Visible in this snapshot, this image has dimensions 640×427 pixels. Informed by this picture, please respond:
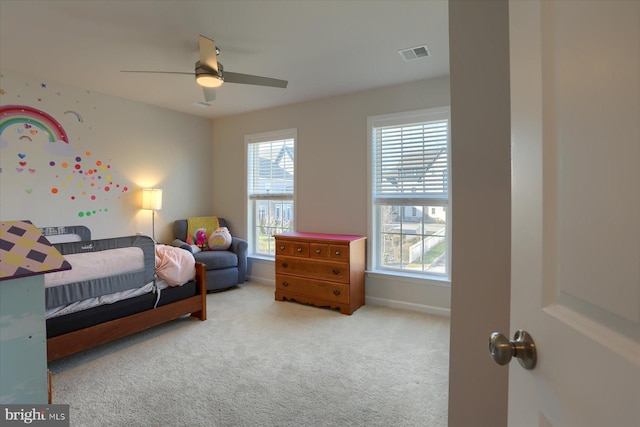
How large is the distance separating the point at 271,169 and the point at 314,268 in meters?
1.80

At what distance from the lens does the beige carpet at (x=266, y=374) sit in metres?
1.79

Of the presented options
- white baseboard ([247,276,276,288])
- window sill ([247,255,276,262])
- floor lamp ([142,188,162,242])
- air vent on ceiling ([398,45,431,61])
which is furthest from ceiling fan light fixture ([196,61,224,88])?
white baseboard ([247,276,276,288])

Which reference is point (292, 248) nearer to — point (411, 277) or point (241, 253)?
point (241, 253)

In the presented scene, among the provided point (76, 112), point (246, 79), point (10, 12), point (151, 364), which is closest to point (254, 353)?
point (151, 364)

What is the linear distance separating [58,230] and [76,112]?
54.6 inches

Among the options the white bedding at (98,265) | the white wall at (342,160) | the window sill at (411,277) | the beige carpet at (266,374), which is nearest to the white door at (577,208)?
the beige carpet at (266,374)

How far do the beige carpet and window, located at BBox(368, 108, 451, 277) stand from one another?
0.71 m

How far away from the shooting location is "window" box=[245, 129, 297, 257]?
14.7ft

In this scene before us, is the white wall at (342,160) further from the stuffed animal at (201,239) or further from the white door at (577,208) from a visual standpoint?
the white door at (577,208)

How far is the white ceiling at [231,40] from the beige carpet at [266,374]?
8.35 feet

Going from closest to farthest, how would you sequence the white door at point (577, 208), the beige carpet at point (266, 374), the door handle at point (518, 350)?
the white door at point (577, 208) → the door handle at point (518, 350) → the beige carpet at point (266, 374)

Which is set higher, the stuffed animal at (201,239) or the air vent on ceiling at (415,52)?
the air vent on ceiling at (415,52)

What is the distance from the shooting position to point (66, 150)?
3.61m

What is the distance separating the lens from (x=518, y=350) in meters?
0.61
